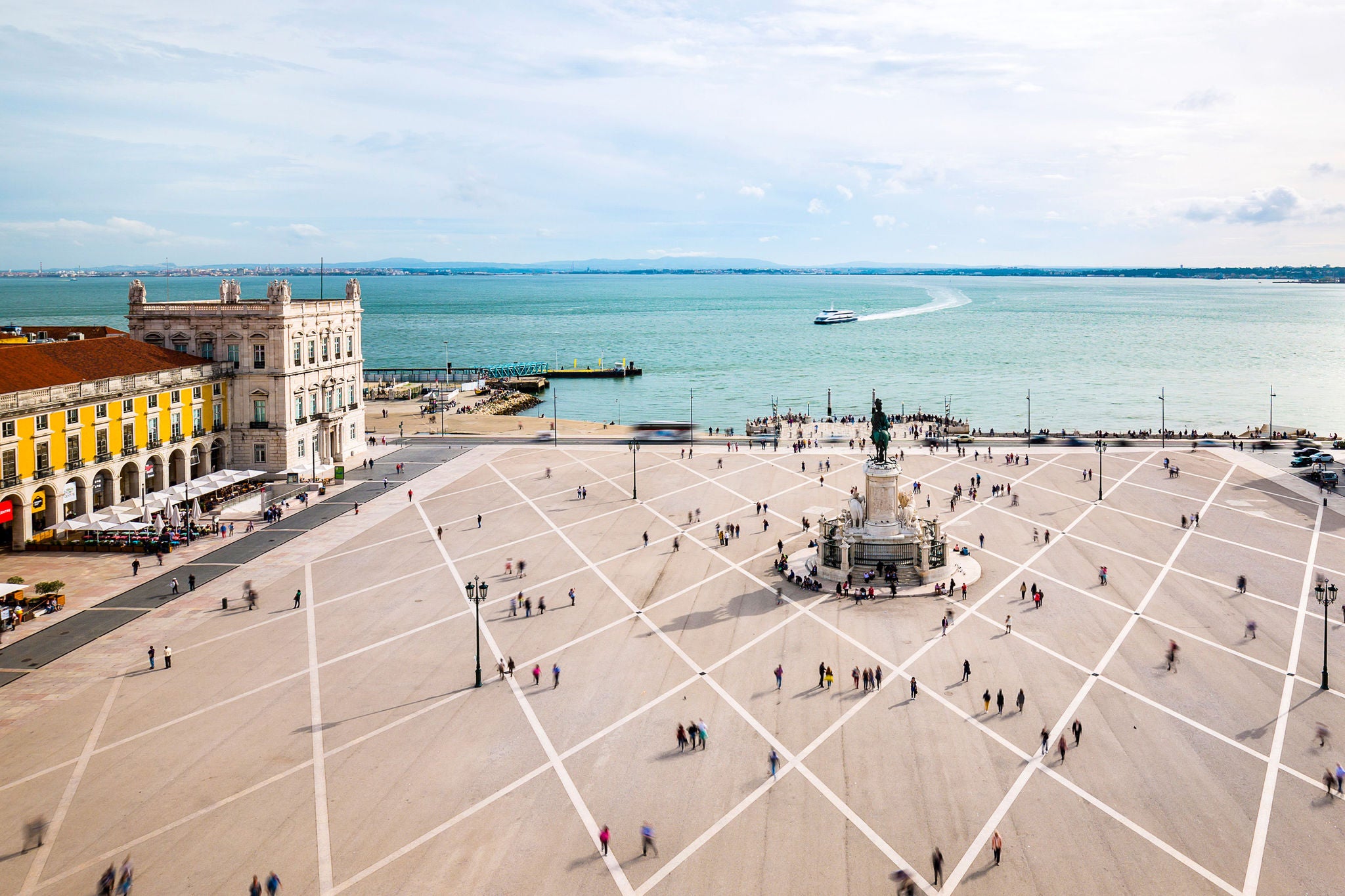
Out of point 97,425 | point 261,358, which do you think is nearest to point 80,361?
point 97,425

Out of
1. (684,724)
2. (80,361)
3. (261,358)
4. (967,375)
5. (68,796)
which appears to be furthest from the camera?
(967,375)

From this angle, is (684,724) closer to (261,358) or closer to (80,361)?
(80,361)

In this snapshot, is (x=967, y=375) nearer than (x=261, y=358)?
No

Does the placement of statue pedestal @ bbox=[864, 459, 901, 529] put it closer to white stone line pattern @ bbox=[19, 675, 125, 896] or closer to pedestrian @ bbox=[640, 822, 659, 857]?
pedestrian @ bbox=[640, 822, 659, 857]

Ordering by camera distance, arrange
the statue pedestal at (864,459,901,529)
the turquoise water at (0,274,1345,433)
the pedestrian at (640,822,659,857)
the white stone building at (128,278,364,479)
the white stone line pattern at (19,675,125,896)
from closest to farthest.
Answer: the white stone line pattern at (19,675,125,896)
the pedestrian at (640,822,659,857)
the statue pedestal at (864,459,901,529)
the white stone building at (128,278,364,479)
the turquoise water at (0,274,1345,433)

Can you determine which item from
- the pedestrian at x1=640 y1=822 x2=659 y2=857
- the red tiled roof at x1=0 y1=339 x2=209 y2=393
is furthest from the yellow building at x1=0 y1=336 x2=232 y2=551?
the pedestrian at x1=640 y1=822 x2=659 y2=857

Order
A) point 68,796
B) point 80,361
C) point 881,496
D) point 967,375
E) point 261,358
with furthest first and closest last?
point 967,375 < point 261,358 < point 80,361 < point 881,496 < point 68,796

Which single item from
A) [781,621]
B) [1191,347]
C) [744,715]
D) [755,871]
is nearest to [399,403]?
[781,621]

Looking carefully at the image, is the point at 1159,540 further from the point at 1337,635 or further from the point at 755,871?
the point at 755,871
